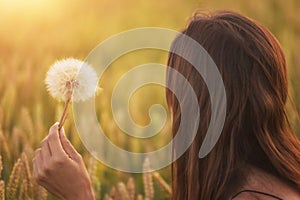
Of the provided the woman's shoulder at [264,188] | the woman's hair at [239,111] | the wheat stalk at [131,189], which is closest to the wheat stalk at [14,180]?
the wheat stalk at [131,189]

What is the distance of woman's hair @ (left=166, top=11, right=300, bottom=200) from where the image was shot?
174 cm

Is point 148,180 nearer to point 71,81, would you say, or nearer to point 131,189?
point 131,189

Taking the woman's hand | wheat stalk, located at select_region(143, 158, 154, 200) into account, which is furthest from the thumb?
wheat stalk, located at select_region(143, 158, 154, 200)

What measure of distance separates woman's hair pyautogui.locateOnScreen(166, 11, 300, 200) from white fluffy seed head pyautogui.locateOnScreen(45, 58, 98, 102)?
167 mm

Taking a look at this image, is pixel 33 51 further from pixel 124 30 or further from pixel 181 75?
pixel 181 75

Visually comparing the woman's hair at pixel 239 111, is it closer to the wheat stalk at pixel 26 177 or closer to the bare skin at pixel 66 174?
the bare skin at pixel 66 174

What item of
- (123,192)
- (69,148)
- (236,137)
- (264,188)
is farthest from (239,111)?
(123,192)

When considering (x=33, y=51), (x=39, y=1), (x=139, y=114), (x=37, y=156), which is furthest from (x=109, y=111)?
(x=37, y=156)

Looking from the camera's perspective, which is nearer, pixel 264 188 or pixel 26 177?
pixel 264 188

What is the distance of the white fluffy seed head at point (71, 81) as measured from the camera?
185 cm

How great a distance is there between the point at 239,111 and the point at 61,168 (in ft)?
1.16

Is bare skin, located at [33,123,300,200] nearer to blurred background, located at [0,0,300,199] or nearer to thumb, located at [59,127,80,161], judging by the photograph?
thumb, located at [59,127,80,161]

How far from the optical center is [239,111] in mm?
1737

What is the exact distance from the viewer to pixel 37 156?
1787mm
